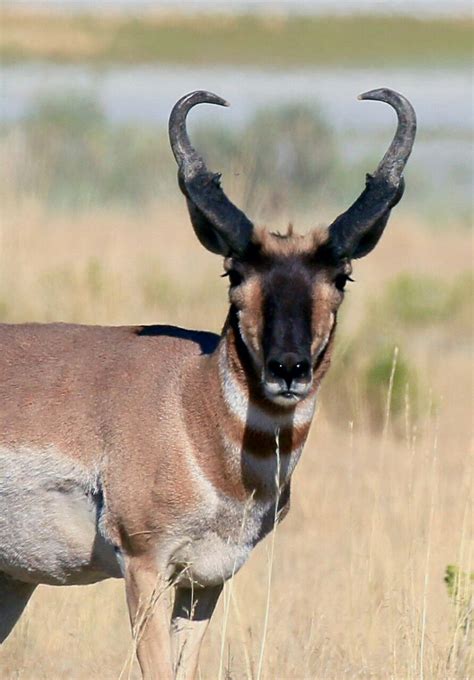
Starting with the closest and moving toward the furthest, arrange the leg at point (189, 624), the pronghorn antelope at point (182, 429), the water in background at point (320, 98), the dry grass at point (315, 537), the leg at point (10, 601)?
1. the pronghorn antelope at point (182, 429)
2. the leg at point (189, 624)
3. the leg at point (10, 601)
4. the dry grass at point (315, 537)
5. the water in background at point (320, 98)

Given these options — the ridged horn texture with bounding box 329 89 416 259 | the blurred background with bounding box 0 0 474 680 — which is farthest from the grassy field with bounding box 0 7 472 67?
the ridged horn texture with bounding box 329 89 416 259

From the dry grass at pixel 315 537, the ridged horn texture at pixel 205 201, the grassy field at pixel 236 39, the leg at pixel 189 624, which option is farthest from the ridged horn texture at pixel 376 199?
the grassy field at pixel 236 39

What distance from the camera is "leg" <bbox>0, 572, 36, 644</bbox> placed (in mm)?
7125

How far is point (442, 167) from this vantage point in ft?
133

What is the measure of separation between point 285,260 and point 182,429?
30.0 inches

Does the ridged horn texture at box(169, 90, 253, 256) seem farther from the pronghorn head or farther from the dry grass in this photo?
the dry grass

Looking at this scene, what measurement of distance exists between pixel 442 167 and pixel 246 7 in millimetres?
35646

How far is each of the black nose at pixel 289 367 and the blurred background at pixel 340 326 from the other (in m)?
1.16

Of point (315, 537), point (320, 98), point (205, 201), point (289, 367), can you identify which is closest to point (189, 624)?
point (289, 367)

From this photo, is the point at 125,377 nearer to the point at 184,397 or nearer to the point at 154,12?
the point at 184,397

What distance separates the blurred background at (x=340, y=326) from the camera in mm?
7672

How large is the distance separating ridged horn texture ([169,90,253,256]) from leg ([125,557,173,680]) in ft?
4.05

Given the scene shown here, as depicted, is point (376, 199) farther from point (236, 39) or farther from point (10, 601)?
point (236, 39)

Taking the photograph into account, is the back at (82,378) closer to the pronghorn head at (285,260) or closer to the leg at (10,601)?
the pronghorn head at (285,260)
